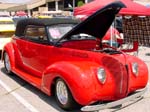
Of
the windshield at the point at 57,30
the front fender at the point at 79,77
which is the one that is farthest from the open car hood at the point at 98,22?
the front fender at the point at 79,77

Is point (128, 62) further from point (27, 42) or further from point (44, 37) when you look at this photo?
point (27, 42)

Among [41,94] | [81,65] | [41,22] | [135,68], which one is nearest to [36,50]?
[41,22]

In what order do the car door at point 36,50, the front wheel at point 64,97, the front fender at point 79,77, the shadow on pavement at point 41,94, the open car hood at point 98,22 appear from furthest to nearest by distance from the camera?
the car door at point 36,50 < the shadow on pavement at point 41,94 < the open car hood at point 98,22 < the front wheel at point 64,97 < the front fender at point 79,77

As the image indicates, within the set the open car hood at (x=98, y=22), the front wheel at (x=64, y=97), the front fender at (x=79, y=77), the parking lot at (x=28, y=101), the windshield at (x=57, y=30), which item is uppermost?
the open car hood at (x=98, y=22)

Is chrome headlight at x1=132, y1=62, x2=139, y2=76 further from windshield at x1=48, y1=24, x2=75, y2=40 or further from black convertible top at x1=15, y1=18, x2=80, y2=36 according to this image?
black convertible top at x1=15, y1=18, x2=80, y2=36

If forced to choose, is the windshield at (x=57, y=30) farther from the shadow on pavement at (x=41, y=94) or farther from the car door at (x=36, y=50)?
the shadow on pavement at (x=41, y=94)

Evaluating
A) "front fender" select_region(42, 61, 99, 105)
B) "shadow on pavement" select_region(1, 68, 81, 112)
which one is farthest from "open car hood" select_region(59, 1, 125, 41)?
"shadow on pavement" select_region(1, 68, 81, 112)

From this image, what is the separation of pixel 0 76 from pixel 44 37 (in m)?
2.51

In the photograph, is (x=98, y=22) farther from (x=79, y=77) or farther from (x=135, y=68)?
(x=79, y=77)

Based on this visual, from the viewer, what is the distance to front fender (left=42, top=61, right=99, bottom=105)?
4.96m

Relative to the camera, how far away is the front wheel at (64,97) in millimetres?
5289

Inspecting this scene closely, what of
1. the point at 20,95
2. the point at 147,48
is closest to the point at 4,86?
the point at 20,95

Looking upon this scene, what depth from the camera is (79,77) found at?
198 inches

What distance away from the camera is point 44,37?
6578 millimetres
